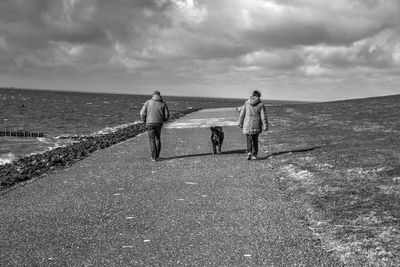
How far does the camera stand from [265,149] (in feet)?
74.8

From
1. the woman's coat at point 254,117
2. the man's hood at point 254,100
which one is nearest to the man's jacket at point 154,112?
the woman's coat at point 254,117

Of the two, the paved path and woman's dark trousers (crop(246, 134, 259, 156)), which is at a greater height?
woman's dark trousers (crop(246, 134, 259, 156))

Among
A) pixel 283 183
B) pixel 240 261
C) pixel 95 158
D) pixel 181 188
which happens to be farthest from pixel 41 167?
pixel 240 261

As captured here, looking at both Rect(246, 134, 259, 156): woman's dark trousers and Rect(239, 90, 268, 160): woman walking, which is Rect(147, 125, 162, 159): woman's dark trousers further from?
Rect(246, 134, 259, 156): woman's dark trousers

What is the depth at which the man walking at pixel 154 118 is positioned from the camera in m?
19.8

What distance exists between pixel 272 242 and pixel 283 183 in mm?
5727

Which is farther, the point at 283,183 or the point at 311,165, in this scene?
the point at 311,165

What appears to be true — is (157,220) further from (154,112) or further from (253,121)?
(154,112)

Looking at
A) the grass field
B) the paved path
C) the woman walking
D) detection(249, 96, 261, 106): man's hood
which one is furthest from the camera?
detection(249, 96, 261, 106): man's hood

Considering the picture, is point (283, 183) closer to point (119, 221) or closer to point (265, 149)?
point (119, 221)

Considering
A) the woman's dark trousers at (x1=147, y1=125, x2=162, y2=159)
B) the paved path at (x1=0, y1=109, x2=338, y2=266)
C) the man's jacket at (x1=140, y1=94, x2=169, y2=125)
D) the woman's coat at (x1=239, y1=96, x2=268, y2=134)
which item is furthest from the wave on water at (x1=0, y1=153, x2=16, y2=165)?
the woman's coat at (x1=239, y1=96, x2=268, y2=134)

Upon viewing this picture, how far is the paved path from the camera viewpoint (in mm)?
8102

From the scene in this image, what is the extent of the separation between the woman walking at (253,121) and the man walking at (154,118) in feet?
11.6

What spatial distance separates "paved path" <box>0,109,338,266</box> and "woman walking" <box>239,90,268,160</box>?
1715 millimetres
